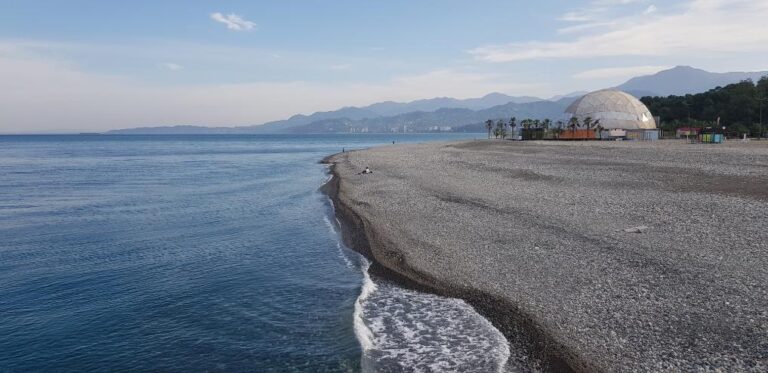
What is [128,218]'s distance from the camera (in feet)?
89.4

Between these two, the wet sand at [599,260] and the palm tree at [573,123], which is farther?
the palm tree at [573,123]

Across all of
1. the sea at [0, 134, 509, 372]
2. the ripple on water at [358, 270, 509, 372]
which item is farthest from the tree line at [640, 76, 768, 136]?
the ripple on water at [358, 270, 509, 372]

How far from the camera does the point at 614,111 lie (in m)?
112

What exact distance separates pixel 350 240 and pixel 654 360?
13419 mm

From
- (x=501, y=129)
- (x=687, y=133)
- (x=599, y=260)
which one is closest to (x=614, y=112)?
(x=687, y=133)

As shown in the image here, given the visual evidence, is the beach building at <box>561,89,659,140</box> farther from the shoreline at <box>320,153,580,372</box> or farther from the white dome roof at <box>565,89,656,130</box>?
the shoreline at <box>320,153,580,372</box>

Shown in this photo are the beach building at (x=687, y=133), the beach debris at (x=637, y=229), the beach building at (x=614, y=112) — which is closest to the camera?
the beach debris at (x=637, y=229)

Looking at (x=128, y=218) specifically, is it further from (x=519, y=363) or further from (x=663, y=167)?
(x=663, y=167)

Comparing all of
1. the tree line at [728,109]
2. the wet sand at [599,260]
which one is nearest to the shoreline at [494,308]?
the wet sand at [599,260]

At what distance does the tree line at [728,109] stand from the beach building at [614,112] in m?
4.62

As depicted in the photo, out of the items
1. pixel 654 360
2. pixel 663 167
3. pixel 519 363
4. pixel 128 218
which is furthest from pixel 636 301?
pixel 663 167

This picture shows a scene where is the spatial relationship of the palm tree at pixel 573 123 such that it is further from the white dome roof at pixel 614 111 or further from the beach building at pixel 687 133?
the beach building at pixel 687 133

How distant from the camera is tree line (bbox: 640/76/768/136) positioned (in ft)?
287

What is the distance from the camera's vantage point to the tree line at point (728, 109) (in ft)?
287
